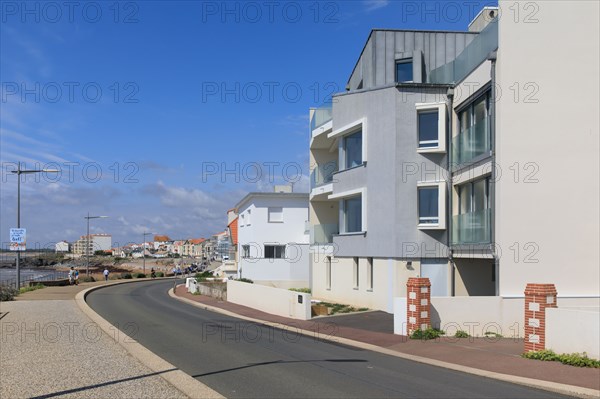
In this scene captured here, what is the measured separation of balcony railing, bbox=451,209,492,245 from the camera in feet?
66.5

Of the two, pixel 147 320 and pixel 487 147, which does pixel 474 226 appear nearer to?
pixel 487 147

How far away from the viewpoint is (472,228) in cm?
2175

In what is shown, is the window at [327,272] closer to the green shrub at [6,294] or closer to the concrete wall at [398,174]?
the concrete wall at [398,174]

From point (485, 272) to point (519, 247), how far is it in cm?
614

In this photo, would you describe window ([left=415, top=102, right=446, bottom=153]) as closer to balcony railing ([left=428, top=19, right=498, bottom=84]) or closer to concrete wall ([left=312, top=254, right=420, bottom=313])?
balcony railing ([left=428, top=19, right=498, bottom=84])

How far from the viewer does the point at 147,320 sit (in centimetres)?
2362

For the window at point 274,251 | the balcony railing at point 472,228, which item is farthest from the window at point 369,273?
the window at point 274,251

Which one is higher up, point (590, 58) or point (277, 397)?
point (590, 58)

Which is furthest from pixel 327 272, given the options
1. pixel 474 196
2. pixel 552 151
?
pixel 552 151

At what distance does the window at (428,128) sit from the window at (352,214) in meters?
4.48

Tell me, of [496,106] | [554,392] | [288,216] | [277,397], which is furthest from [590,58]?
[288,216]

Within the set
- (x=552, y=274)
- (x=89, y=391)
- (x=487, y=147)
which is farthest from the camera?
(x=487, y=147)

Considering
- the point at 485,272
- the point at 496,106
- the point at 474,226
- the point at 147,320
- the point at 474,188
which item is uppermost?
the point at 496,106

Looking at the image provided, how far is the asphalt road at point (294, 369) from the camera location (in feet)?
34.1
